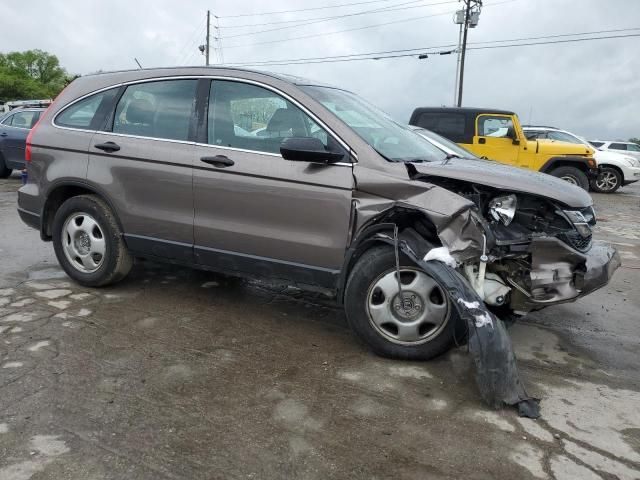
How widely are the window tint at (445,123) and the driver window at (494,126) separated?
0.41 metres

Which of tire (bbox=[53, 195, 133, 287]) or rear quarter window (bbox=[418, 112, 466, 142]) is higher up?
rear quarter window (bbox=[418, 112, 466, 142])

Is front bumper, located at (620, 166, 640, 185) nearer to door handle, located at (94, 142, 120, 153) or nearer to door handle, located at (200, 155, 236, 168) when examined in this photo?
door handle, located at (200, 155, 236, 168)

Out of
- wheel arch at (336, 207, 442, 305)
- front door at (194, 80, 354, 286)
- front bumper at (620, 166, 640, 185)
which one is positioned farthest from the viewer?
front bumper at (620, 166, 640, 185)

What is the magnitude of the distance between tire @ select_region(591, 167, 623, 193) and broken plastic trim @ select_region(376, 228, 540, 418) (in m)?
14.9

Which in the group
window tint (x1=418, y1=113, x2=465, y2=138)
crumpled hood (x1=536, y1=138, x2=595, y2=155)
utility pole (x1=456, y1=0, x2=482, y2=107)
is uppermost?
utility pole (x1=456, y1=0, x2=482, y2=107)

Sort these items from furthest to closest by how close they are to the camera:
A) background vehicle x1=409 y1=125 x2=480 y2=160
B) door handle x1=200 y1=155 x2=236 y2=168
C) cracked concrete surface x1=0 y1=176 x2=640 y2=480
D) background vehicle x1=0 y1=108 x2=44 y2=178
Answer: background vehicle x1=0 y1=108 x2=44 y2=178
background vehicle x1=409 y1=125 x2=480 y2=160
door handle x1=200 y1=155 x2=236 y2=168
cracked concrete surface x1=0 y1=176 x2=640 y2=480

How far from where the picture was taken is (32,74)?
298 feet

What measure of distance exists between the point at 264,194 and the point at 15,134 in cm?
1121

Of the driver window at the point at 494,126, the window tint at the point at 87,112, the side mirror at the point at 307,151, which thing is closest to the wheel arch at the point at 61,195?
the window tint at the point at 87,112

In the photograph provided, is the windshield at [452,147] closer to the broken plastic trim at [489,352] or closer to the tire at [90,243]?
the broken plastic trim at [489,352]

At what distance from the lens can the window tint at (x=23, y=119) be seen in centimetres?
1280

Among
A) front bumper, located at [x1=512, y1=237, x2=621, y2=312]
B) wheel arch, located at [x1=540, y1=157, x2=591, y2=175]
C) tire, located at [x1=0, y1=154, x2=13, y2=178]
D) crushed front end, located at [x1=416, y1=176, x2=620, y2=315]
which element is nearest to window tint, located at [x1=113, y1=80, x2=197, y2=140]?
crushed front end, located at [x1=416, y1=176, x2=620, y2=315]

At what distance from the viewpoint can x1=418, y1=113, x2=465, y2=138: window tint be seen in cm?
1226

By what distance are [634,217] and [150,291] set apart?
10191 mm
